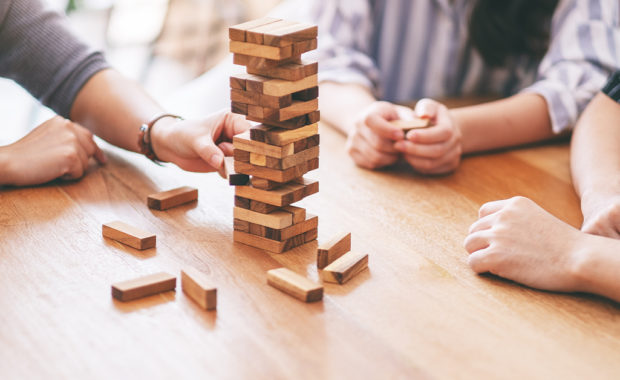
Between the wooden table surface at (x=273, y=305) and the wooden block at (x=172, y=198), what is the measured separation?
0.08ft

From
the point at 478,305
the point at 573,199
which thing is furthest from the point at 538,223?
the point at 573,199

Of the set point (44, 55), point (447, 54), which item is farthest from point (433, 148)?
point (44, 55)

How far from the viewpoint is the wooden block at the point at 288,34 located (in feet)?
3.71

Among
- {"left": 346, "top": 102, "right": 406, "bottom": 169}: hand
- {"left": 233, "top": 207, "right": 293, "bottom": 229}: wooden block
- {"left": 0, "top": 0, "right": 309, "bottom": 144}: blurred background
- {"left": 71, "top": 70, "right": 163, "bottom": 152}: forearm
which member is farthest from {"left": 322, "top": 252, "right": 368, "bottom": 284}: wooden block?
{"left": 0, "top": 0, "right": 309, "bottom": 144}: blurred background

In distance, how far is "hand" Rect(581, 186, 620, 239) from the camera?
1265mm

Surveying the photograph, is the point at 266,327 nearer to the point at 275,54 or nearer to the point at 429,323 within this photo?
the point at 429,323

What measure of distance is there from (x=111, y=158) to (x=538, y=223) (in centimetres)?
104

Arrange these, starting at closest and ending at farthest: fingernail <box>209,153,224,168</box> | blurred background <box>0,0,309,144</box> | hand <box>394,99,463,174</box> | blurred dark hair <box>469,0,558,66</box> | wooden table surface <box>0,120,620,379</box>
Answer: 1. wooden table surface <box>0,120,620,379</box>
2. fingernail <box>209,153,224,168</box>
3. hand <box>394,99,463,174</box>
4. blurred dark hair <box>469,0,558,66</box>
5. blurred background <box>0,0,309,144</box>

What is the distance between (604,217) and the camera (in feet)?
4.17

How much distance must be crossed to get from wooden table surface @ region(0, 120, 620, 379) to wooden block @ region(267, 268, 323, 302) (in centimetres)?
1

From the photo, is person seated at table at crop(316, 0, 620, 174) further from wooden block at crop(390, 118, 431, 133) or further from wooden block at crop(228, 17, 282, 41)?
wooden block at crop(228, 17, 282, 41)

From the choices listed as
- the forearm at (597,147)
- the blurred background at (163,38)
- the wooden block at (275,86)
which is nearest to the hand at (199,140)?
the wooden block at (275,86)

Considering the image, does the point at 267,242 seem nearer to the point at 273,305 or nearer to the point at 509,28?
the point at 273,305

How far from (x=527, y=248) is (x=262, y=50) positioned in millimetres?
558
